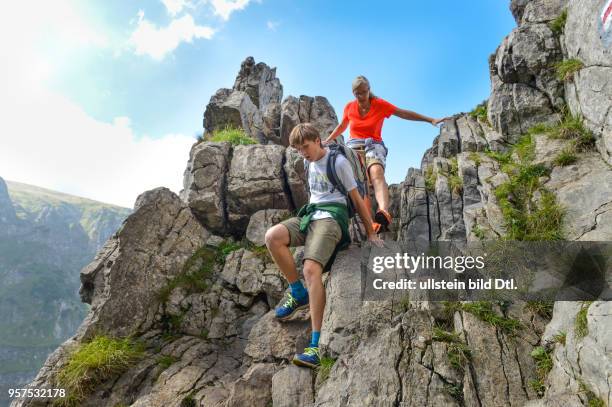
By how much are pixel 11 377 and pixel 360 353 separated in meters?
258

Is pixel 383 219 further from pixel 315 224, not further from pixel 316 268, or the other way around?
pixel 316 268

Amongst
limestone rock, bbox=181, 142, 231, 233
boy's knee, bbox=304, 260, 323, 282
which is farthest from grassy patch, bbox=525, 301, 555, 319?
limestone rock, bbox=181, 142, 231, 233

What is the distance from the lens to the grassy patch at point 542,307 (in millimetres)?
7113

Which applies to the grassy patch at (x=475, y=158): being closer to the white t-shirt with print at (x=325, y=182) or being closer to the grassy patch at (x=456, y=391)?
the white t-shirt with print at (x=325, y=182)

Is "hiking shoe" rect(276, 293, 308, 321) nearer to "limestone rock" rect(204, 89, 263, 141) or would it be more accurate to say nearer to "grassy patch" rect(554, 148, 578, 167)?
"grassy patch" rect(554, 148, 578, 167)

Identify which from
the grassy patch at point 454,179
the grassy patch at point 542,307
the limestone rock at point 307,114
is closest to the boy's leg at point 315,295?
the grassy patch at point 542,307

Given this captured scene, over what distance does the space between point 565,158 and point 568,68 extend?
3538 mm

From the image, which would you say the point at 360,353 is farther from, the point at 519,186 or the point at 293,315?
the point at 519,186

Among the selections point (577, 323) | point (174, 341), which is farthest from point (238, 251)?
point (577, 323)

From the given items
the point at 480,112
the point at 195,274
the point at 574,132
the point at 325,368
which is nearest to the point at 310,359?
the point at 325,368

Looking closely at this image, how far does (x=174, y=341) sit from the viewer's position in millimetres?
11422

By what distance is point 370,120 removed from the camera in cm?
1223

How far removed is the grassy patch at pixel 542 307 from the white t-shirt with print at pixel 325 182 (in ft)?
14.0

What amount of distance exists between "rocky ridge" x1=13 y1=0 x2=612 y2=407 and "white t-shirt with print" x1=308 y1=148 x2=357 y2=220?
1.43m
